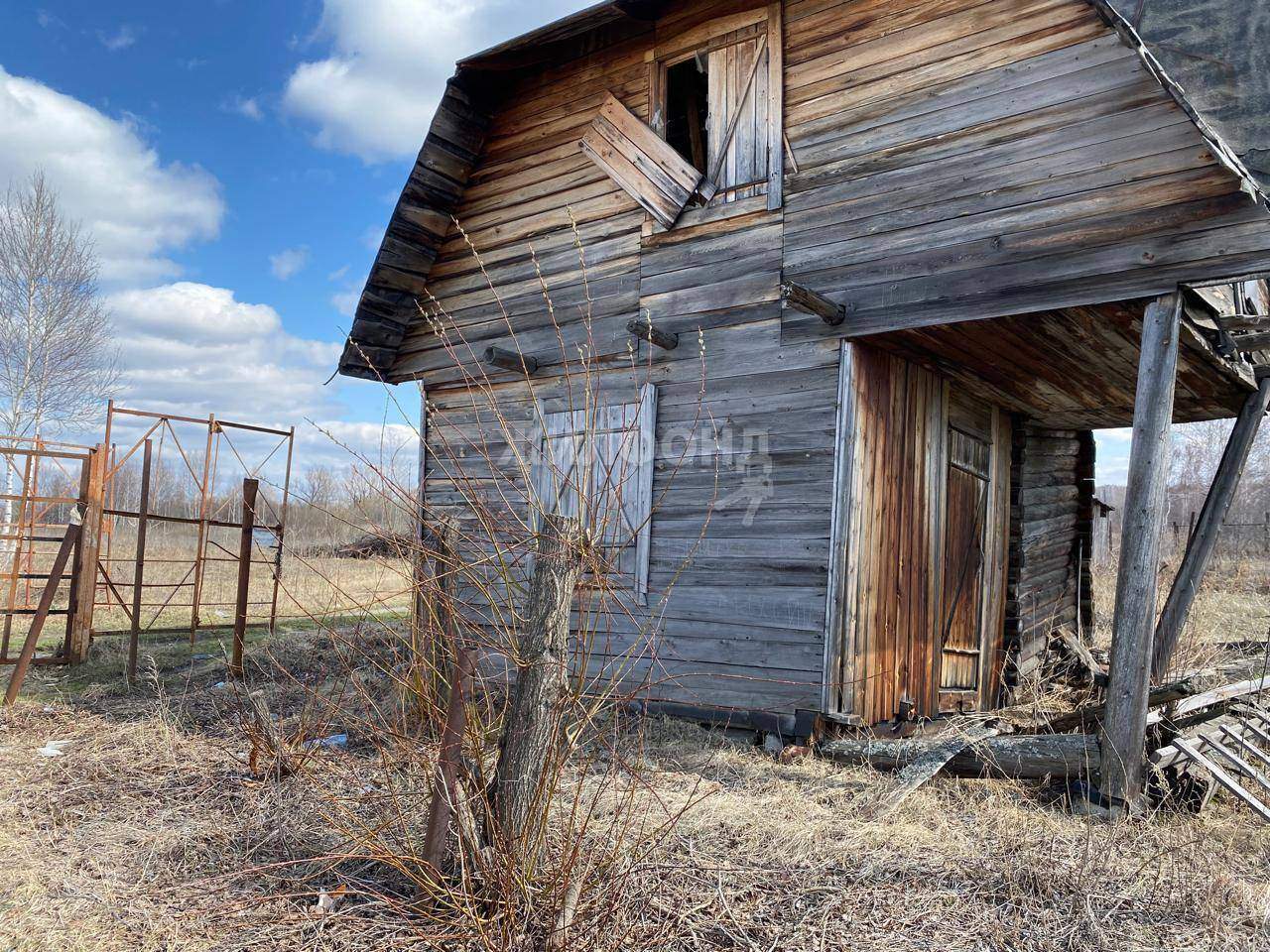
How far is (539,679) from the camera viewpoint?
3.25m

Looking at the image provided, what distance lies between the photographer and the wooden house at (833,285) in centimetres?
516

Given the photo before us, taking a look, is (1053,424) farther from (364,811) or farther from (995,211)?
(364,811)

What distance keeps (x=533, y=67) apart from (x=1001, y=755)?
7.30 m

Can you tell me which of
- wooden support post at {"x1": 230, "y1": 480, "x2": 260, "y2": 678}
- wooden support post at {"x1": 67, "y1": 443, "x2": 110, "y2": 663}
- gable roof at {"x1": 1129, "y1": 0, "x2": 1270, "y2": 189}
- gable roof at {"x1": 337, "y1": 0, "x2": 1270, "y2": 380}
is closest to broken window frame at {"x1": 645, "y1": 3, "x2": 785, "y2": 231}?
gable roof at {"x1": 337, "y1": 0, "x2": 1270, "y2": 380}

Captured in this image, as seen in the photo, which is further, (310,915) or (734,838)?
(734,838)

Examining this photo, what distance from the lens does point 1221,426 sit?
39.6 m

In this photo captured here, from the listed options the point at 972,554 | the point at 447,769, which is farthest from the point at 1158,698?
the point at 447,769

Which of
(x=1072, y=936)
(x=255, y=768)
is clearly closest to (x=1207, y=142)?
(x=1072, y=936)

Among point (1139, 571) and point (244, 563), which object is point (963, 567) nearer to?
point (1139, 571)

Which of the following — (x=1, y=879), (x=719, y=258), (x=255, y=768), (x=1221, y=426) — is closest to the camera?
(x=1, y=879)

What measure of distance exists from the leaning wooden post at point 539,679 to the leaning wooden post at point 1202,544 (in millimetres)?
4192

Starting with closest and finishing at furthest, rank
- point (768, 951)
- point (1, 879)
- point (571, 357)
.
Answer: point (768, 951) → point (1, 879) → point (571, 357)

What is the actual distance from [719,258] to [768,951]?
5.26 meters

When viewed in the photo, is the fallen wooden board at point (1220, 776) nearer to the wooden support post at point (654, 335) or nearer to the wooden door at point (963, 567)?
the wooden door at point (963, 567)
